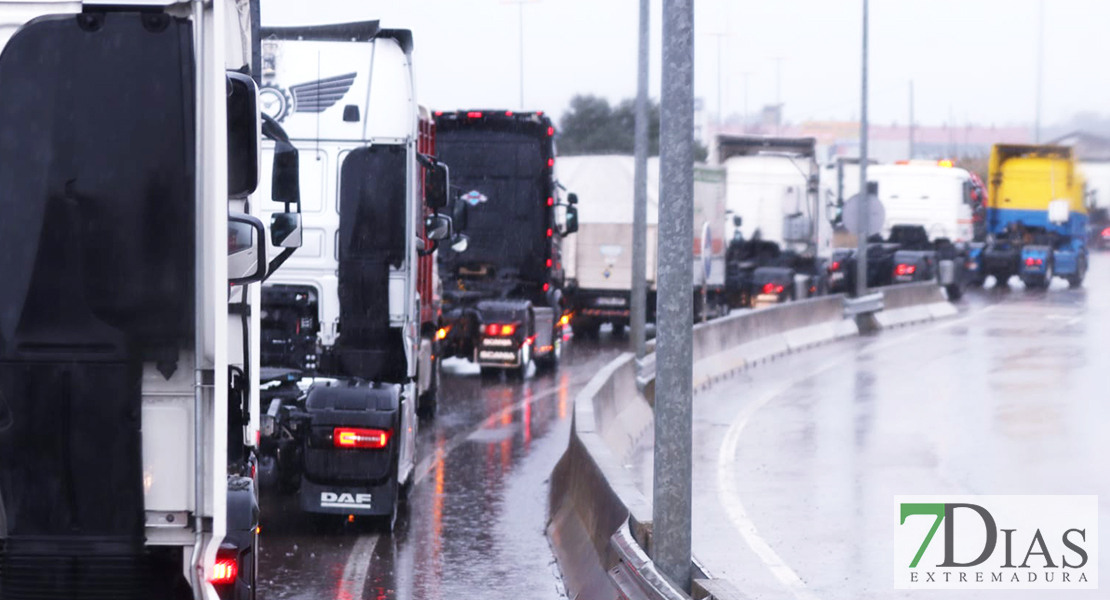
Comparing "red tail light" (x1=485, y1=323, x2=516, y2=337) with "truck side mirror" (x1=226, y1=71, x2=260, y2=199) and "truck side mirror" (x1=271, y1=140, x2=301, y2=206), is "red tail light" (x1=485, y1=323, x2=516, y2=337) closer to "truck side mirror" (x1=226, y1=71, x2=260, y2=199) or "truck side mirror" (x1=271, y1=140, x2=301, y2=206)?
"truck side mirror" (x1=271, y1=140, x2=301, y2=206)

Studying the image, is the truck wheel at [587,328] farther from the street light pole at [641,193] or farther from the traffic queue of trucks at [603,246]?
the street light pole at [641,193]

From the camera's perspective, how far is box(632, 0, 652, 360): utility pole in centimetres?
2184

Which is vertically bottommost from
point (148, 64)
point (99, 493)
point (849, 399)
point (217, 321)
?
point (849, 399)

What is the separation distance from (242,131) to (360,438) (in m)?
5.70

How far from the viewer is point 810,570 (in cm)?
1097

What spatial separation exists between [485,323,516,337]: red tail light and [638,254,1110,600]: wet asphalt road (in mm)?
2984

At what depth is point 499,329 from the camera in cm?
2369

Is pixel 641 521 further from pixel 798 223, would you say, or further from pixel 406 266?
pixel 798 223

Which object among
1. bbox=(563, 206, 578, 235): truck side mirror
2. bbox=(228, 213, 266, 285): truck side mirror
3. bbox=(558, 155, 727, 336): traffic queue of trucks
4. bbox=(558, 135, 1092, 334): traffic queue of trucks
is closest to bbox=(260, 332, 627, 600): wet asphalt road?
bbox=(228, 213, 266, 285): truck side mirror

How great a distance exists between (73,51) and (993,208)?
156ft

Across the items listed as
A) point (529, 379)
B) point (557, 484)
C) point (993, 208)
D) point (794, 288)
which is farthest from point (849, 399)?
point (993, 208)

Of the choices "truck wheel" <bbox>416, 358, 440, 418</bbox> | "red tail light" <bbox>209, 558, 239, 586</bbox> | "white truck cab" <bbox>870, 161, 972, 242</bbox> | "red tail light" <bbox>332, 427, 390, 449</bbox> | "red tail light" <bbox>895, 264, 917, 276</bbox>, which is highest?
"white truck cab" <bbox>870, 161, 972, 242</bbox>

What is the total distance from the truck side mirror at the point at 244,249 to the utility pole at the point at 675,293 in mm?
2796

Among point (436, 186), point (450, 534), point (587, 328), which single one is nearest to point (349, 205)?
point (436, 186)
